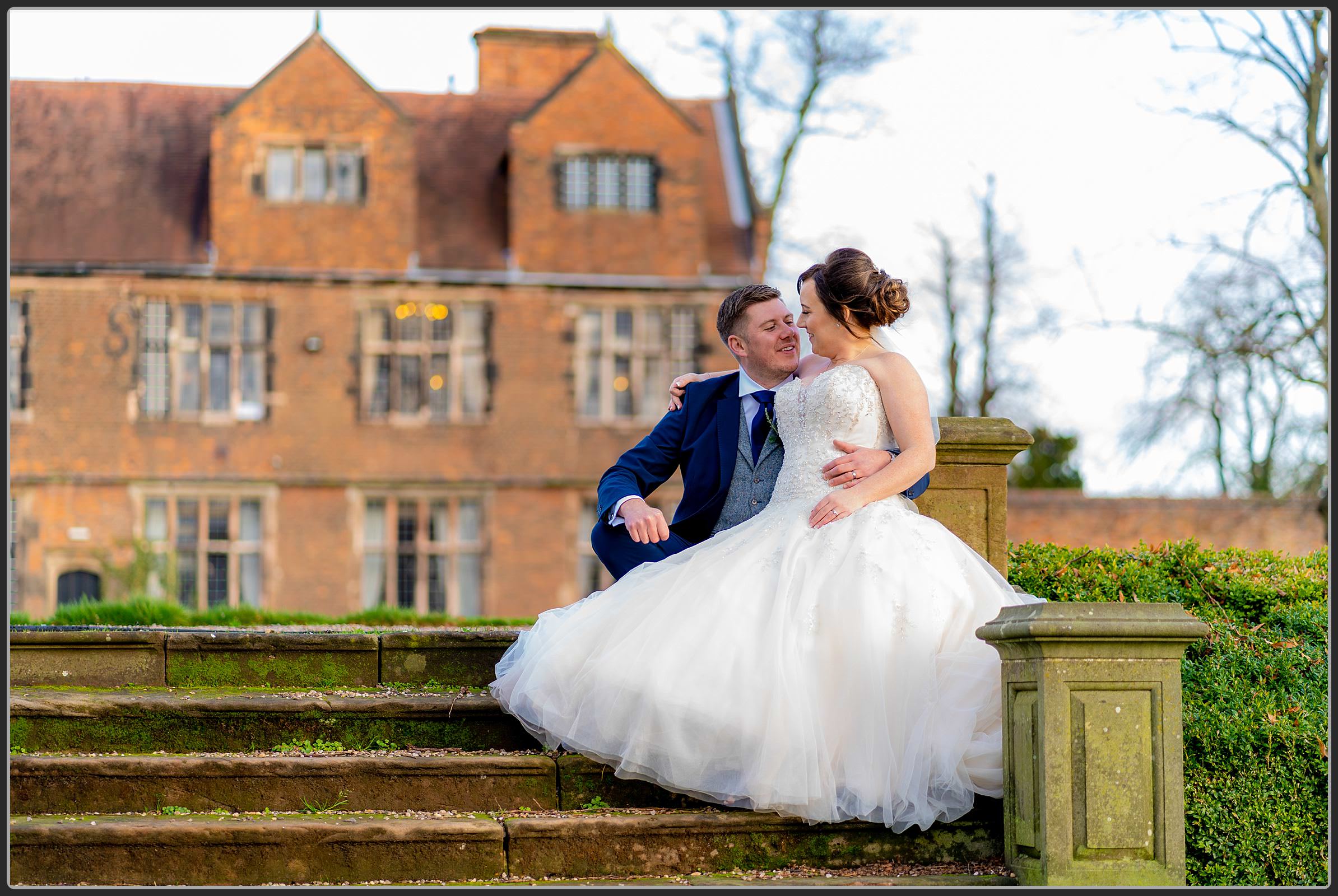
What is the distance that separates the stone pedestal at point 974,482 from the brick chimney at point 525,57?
61.0ft

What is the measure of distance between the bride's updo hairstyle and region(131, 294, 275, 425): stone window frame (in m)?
15.5

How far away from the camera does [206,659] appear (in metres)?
5.27

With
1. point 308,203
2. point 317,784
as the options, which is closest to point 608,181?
point 308,203

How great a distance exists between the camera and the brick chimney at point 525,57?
22.8 metres

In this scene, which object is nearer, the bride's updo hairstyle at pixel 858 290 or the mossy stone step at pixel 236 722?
the mossy stone step at pixel 236 722

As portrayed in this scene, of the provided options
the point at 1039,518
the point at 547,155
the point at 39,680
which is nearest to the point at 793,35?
the point at 547,155

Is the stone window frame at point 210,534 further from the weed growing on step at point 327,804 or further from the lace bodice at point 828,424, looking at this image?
the lace bodice at point 828,424

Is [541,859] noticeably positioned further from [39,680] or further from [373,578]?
[373,578]

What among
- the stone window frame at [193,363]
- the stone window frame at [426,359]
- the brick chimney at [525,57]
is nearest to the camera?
the stone window frame at [193,363]

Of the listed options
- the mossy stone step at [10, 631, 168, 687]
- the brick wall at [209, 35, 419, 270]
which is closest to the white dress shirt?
the mossy stone step at [10, 631, 168, 687]

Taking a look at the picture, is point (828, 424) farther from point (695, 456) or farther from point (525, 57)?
point (525, 57)

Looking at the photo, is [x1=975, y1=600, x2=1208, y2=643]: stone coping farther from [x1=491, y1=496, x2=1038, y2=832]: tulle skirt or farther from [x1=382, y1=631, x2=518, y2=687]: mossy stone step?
[x1=382, y1=631, x2=518, y2=687]: mossy stone step

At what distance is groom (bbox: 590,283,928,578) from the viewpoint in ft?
16.6

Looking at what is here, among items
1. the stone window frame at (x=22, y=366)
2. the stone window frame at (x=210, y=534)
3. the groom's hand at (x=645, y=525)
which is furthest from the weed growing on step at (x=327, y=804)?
the stone window frame at (x=22, y=366)
